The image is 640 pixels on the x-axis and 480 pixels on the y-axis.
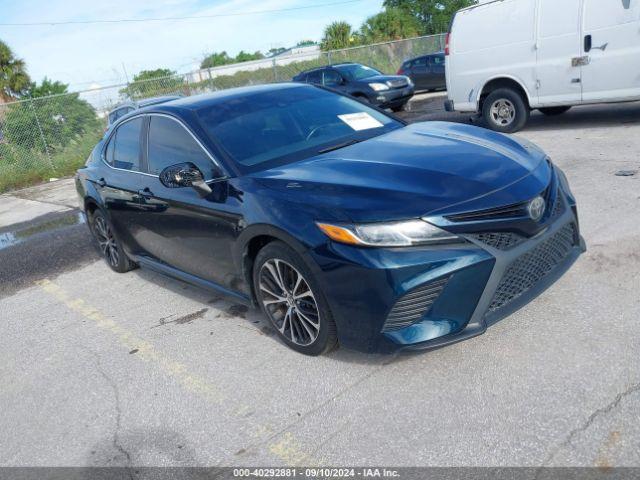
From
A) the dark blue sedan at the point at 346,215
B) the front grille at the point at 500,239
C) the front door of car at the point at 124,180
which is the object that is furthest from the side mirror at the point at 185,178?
the front grille at the point at 500,239

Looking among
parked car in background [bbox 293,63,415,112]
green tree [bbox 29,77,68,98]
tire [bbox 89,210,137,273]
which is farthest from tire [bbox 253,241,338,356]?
green tree [bbox 29,77,68,98]

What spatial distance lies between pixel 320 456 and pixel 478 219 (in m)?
1.41

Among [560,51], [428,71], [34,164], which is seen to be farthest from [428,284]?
[428,71]

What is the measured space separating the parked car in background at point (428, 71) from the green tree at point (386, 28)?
73.9 feet

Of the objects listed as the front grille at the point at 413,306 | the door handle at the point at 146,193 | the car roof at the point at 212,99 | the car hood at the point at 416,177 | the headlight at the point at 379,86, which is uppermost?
the car roof at the point at 212,99

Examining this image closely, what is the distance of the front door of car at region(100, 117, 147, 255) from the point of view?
4.86 metres

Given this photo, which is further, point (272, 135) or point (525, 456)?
point (272, 135)

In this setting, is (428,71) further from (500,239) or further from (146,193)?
(500,239)

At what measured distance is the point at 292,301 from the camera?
11.5 feet

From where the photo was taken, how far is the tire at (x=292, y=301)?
328cm

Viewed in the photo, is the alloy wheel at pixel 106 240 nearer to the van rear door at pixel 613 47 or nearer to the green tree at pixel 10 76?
the van rear door at pixel 613 47

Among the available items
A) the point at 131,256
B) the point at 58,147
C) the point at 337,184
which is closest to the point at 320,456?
the point at 337,184

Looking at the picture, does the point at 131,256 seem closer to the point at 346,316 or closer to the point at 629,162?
the point at 346,316

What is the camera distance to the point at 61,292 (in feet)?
19.1
